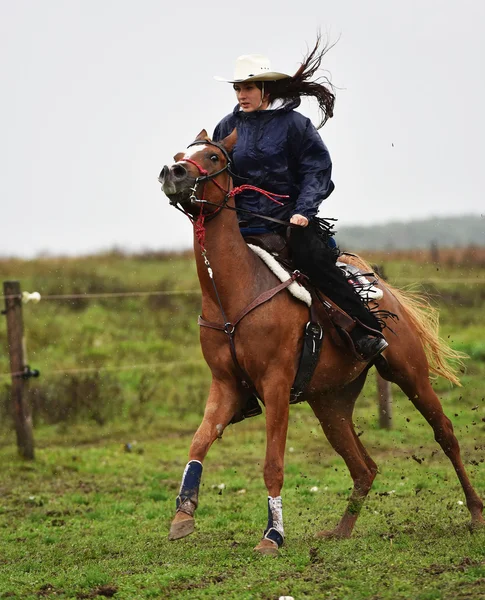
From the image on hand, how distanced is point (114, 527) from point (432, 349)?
3128 mm

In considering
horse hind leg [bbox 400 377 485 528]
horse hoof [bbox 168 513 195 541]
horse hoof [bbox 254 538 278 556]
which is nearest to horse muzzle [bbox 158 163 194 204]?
horse hoof [bbox 168 513 195 541]

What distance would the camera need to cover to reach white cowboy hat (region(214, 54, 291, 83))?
6.86 metres

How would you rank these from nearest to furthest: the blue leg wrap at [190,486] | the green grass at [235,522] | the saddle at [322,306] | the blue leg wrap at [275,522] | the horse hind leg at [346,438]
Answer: the green grass at [235,522] < the blue leg wrap at [190,486] < the blue leg wrap at [275,522] < the saddle at [322,306] < the horse hind leg at [346,438]

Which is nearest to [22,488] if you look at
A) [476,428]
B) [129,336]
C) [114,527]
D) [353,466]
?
[114,527]

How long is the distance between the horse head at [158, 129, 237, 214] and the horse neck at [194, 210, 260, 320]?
169 millimetres

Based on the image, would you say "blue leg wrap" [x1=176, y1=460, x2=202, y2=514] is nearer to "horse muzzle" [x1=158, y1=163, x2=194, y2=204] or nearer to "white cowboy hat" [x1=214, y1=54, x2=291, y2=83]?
"horse muzzle" [x1=158, y1=163, x2=194, y2=204]

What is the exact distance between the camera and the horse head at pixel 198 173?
19.9ft

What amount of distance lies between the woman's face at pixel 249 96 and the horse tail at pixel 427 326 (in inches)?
64.8

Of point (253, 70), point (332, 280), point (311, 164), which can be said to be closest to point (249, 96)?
point (253, 70)

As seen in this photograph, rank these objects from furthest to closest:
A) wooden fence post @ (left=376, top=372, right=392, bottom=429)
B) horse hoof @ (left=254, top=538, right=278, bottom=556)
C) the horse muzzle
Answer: wooden fence post @ (left=376, top=372, right=392, bottom=429)
horse hoof @ (left=254, top=538, right=278, bottom=556)
the horse muzzle

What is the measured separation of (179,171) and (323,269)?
57.1 inches

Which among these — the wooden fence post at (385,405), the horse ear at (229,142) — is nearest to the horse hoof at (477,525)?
A: the horse ear at (229,142)

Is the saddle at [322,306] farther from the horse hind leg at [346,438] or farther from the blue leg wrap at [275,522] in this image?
the blue leg wrap at [275,522]

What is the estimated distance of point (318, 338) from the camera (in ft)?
22.7
